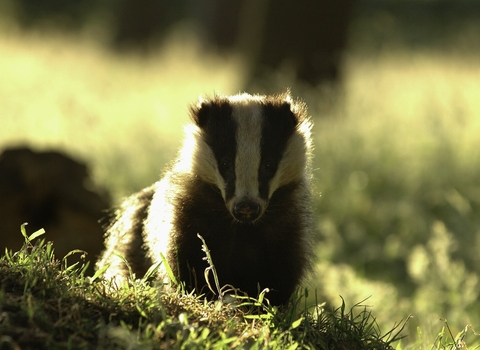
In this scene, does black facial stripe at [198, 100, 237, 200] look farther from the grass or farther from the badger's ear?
the grass

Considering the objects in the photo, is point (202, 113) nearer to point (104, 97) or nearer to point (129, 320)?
point (129, 320)

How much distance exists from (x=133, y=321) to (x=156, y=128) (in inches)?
255

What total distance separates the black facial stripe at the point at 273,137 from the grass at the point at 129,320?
30.7 inches

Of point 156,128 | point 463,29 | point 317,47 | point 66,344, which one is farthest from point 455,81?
point 463,29

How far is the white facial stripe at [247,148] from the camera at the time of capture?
4188 millimetres

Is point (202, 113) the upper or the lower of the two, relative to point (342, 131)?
upper

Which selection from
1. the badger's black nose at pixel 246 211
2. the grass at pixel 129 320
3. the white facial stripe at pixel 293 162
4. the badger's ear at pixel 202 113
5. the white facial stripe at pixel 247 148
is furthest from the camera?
the badger's ear at pixel 202 113

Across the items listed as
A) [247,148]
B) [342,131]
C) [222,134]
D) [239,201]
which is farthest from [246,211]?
[342,131]

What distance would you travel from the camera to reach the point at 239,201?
4109 mm

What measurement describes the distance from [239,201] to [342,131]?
16.3 feet

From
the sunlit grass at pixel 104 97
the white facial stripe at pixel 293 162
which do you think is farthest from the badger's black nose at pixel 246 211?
the sunlit grass at pixel 104 97

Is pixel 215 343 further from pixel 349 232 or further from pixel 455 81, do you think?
pixel 455 81

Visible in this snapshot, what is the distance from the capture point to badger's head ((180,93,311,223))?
13.8 ft

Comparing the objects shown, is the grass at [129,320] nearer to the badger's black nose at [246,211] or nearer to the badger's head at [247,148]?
the badger's black nose at [246,211]
